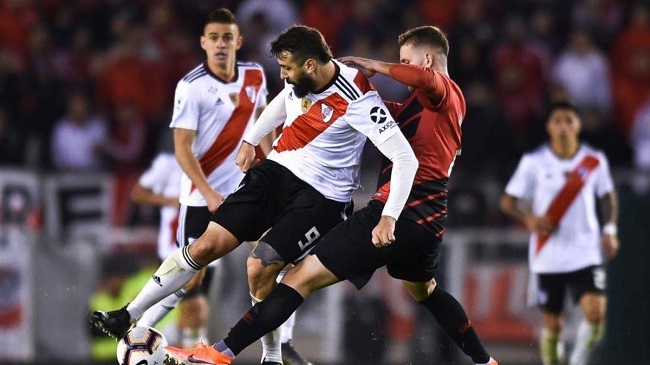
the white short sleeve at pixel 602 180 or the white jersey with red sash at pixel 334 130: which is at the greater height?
the white jersey with red sash at pixel 334 130

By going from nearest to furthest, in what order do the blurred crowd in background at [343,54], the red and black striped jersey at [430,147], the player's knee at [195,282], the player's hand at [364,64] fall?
the player's hand at [364,64]
the red and black striped jersey at [430,147]
the player's knee at [195,282]
the blurred crowd in background at [343,54]

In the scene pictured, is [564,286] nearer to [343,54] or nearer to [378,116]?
[378,116]

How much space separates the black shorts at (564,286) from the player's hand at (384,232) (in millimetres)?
3687

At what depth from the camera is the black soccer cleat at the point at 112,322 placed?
8367 mm

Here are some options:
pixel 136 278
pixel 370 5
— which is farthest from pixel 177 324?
pixel 370 5

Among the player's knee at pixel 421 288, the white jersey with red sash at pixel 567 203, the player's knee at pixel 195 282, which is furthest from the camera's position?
the white jersey with red sash at pixel 567 203

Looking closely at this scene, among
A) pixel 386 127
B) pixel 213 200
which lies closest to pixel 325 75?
pixel 386 127

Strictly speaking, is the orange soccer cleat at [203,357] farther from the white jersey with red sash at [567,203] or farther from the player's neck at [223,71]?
the white jersey with red sash at [567,203]

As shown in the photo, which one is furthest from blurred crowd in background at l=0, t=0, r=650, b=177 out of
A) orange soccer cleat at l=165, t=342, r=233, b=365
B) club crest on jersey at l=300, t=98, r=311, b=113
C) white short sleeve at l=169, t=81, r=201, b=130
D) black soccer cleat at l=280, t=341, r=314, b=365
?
orange soccer cleat at l=165, t=342, r=233, b=365

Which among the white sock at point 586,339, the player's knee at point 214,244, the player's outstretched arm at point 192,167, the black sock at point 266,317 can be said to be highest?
the player's outstretched arm at point 192,167

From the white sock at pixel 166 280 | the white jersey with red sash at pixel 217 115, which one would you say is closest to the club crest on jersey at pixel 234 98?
the white jersey with red sash at pixel 217 115

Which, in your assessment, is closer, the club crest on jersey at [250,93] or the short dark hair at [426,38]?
the short dark hair at [426,38]

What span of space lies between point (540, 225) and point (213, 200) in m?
3.30

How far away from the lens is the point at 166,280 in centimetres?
853
